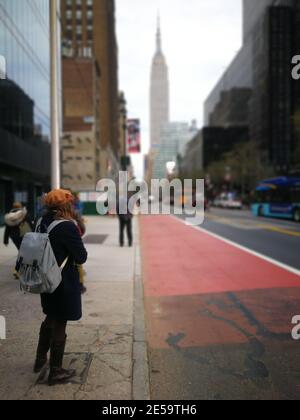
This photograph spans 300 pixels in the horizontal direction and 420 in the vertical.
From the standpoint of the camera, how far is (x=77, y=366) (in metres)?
4.59

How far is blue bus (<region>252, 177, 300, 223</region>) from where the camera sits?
101 feet

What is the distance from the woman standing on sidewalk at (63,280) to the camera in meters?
4.05

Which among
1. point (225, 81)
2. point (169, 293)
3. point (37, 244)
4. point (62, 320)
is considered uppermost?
point (225, 81)

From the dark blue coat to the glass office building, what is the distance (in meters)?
18.0

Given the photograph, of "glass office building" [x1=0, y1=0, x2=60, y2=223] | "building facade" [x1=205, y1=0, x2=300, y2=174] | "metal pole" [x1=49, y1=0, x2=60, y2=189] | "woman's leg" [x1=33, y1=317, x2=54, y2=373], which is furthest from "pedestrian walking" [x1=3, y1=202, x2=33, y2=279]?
"building facade" [x1=205, y1=0, x2=300, y2=174]

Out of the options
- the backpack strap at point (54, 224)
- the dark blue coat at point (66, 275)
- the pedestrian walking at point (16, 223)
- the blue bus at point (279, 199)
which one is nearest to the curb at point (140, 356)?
the dark blue coat at point (66, 275)

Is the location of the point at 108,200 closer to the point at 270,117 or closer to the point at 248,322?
the point at 248,322

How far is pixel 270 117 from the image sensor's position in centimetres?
8288

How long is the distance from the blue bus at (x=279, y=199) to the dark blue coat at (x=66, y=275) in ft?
93.1

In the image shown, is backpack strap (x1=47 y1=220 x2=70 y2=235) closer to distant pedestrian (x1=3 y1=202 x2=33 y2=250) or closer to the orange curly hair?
the orange curly hair

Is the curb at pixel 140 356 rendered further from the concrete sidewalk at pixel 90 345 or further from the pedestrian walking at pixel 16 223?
the pedestrian walking at pixel 16 223

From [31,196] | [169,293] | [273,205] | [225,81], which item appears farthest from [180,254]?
[225,81]

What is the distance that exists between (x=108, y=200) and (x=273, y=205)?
14437 millimetres
